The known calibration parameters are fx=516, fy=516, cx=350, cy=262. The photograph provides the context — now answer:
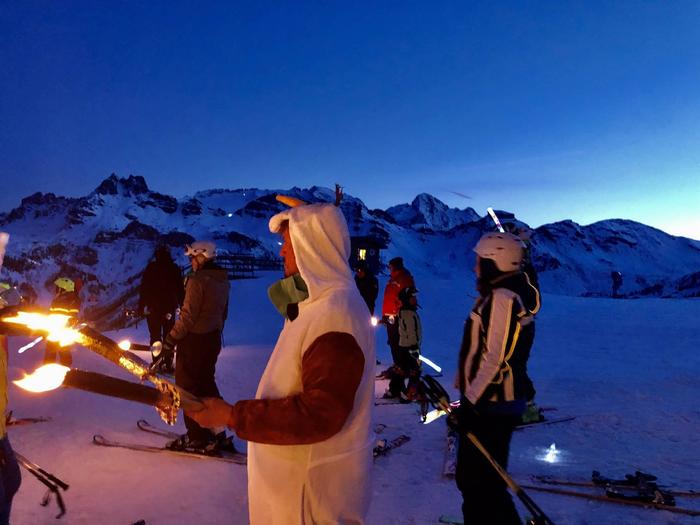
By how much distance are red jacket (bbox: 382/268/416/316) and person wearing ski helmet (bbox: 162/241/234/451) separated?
3.76 metres

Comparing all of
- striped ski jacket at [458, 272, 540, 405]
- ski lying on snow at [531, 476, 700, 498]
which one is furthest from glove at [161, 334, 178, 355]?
ski lying on snow at [531, 476, 700, 498]

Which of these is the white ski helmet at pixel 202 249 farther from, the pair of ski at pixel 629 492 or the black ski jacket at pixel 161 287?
the black ski jacket at pixel 161 287

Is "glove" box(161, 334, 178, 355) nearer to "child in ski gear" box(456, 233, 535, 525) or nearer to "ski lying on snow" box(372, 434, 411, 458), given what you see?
"ski lying on snow" box(372, 434, 411, 458)

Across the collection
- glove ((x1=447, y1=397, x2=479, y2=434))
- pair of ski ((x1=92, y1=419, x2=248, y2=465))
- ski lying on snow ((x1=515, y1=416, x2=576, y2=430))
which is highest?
glove ((x1=447, y1=397, x2=479, y2=434))

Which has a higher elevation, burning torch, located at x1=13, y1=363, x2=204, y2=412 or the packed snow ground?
burning torch, located at x1=13, y1=363, x2=204, y2=412

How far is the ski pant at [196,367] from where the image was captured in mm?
6039

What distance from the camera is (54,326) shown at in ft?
6.08

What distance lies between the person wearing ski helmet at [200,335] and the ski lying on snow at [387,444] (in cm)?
178

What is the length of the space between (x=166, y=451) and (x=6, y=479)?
11.2ft

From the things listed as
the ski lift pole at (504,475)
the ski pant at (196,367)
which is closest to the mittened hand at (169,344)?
the ski pant at (196,367)

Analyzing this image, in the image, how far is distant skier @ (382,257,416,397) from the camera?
9.16 meters

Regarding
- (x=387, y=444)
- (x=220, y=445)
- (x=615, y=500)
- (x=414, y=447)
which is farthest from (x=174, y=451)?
(x=615, y=500)

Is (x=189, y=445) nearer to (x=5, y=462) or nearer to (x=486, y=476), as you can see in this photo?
(x=5, y=462)

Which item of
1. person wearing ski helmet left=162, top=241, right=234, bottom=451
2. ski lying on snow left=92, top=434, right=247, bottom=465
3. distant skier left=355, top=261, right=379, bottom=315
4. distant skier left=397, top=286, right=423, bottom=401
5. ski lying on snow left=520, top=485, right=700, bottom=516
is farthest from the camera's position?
distant skier left=355, top=261, right=379, bottom=315
